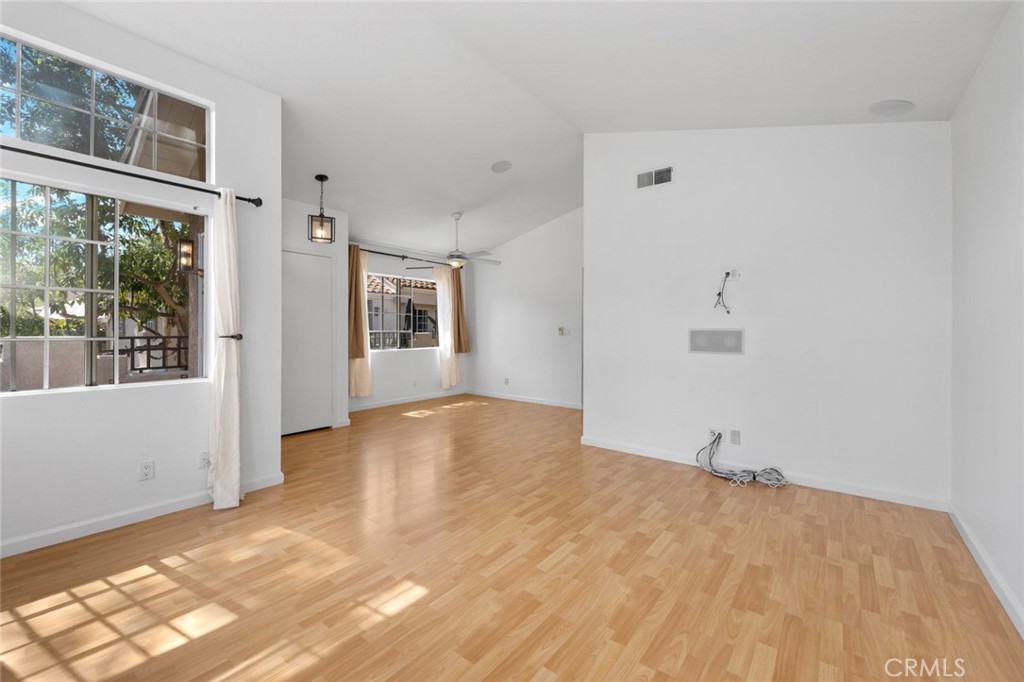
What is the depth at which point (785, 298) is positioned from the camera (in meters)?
3.77

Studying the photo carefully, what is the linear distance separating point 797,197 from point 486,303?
5.78m

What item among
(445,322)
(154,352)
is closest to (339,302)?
(445,322)

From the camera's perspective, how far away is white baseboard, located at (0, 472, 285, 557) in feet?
8.14

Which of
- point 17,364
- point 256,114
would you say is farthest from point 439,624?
point 256,114

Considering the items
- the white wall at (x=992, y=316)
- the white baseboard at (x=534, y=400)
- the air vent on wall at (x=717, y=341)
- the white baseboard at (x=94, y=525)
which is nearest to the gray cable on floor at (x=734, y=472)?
the air vent on wall at (x=717, y=341)

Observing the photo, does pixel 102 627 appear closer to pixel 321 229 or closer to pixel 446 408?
pixel 321 229

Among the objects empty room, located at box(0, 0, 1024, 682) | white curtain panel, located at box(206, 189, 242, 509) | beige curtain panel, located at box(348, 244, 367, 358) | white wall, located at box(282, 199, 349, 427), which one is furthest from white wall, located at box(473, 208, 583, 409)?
white curtain panel, located at box(206, 189, 242, 509)

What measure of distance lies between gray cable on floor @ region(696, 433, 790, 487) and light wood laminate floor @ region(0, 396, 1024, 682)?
6.1 inches

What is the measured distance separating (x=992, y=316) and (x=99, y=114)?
549cm

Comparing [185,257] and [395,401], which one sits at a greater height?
[185,257]

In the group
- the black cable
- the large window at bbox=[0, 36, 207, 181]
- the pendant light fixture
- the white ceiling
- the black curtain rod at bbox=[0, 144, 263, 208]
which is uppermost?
the white ceiling

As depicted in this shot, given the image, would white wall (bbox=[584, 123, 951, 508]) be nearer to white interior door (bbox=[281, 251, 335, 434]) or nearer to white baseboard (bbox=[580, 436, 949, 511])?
white baseboard (bbox=[580, 436, 949, 511])

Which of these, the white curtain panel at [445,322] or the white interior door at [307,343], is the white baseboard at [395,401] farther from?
the white interior door at [307,343]

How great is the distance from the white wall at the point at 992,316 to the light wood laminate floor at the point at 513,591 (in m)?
0.30
